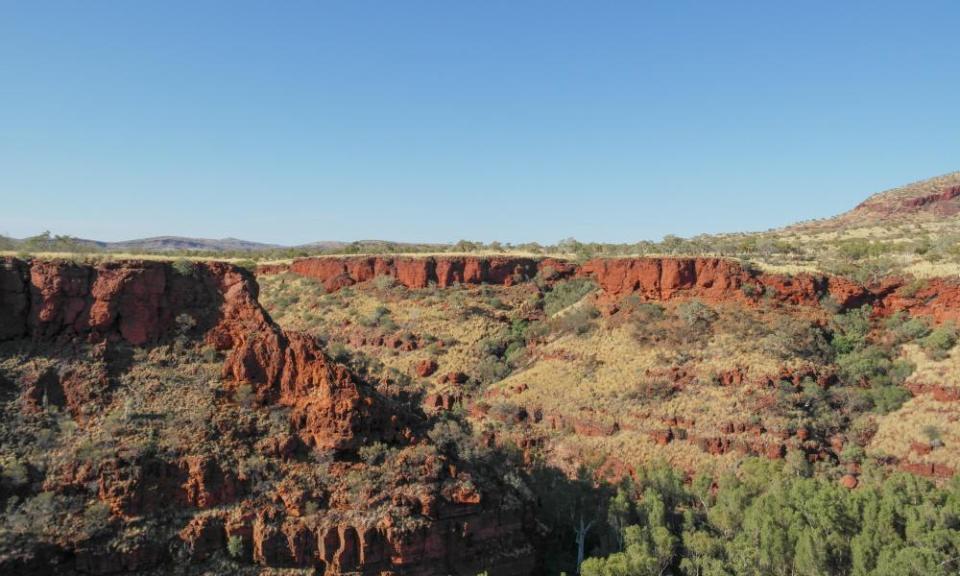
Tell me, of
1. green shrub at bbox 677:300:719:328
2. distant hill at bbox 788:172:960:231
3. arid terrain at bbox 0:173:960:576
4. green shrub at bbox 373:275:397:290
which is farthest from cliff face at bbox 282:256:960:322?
distant hill at bbox 788:172:960:231

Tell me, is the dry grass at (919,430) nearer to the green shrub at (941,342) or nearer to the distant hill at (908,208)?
the green shrub at (941,342)

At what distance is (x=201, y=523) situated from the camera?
1928 cm

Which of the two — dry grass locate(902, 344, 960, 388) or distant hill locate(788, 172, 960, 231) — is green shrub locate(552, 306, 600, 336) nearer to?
dry grass locate(902, 344, 960, 388)

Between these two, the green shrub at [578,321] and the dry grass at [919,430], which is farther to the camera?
the green shrub at [578,321]

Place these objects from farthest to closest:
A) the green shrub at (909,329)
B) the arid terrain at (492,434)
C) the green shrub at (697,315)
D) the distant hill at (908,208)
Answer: the distant hill at (908,208), the green shrub at (697,315), the green shrub at (909,329), the arid terrain at (492,434)

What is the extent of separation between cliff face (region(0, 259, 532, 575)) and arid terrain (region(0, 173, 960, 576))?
0.08 metres

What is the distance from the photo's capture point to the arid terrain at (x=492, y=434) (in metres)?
19.7

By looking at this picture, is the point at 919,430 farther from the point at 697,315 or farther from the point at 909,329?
the point at 697,315

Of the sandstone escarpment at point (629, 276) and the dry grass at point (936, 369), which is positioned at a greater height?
the sandstone escarpment at point (629, 276)

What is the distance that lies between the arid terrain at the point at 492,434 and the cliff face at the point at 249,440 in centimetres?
8

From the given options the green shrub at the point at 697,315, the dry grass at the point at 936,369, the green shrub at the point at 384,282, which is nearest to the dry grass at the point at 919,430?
the dry grass at the point at 936,369

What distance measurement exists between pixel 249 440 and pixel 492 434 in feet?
62.0

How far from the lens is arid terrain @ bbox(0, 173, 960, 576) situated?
1966 centimetres

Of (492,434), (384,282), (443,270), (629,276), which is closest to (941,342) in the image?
(629,276)
